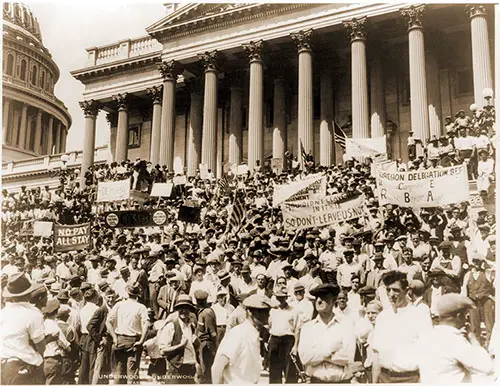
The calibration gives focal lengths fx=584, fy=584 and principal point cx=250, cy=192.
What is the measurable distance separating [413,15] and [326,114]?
7.78m

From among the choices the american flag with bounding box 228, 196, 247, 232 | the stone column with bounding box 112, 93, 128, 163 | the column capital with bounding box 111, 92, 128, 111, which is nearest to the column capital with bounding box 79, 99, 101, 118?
the column capital with bounding box 111, 92, 128, 111

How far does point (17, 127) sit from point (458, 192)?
64991 mm

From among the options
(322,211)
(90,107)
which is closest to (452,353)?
(322,211)

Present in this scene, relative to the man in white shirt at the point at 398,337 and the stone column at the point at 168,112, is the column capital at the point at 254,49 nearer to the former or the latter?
the stone column at the point at 168,112

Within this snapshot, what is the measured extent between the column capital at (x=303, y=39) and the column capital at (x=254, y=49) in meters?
2.18

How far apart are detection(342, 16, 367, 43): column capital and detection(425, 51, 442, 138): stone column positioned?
3777 millimetres

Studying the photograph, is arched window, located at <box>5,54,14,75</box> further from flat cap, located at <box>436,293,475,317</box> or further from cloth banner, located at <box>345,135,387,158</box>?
flat cap, located at <box>436,293,475,317</box>

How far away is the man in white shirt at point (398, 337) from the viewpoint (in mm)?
5957

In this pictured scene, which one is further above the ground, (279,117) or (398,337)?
(279,117)

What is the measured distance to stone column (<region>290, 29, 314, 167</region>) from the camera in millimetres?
30109

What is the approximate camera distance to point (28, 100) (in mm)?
70375

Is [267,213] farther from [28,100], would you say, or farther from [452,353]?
[28,100]

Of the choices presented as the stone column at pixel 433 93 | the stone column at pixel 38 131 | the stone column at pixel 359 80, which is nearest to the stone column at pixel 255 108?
the stone column at pixel 359 80

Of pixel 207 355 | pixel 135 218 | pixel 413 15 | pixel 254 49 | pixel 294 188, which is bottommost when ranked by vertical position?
pixel 207 355
